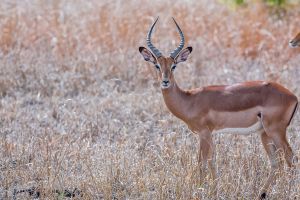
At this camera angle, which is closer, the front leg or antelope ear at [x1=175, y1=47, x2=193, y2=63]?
the front leg

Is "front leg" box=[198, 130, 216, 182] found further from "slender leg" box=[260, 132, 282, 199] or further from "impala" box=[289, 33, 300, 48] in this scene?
"impala" box=[289, 33, 300, 48]

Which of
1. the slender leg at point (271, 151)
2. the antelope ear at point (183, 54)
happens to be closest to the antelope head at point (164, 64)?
the antelope ear at point (183, 54)

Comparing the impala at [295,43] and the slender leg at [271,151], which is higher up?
the impala at [295,43]

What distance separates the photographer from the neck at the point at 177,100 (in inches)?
257

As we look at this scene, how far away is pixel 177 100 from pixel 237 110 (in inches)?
19.5

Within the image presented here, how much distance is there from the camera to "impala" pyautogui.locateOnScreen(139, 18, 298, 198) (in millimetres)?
6277

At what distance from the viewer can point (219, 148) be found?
654 cm

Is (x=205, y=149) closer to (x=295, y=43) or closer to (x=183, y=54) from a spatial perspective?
(x=183, y=54)

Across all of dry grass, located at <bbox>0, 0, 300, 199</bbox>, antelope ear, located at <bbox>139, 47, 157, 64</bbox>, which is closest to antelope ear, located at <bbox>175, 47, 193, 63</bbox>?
antelope ear, located at <bbox>139, 47, 157, 64</bbox>

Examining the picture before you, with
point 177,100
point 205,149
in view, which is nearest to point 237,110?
point 205,149

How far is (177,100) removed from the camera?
6.54 m

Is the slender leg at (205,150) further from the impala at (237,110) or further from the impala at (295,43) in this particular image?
the impala at (295,43)

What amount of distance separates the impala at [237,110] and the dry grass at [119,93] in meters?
0.15

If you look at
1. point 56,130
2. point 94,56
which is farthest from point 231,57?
point 56,130
